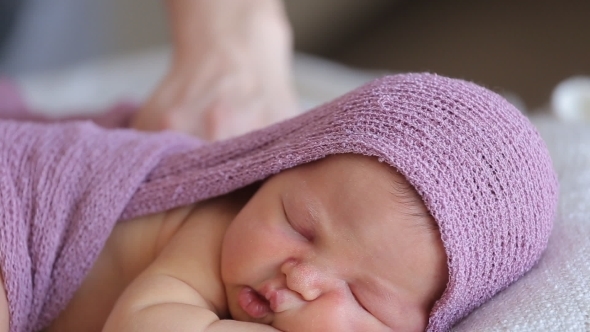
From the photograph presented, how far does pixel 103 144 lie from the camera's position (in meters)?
0.92

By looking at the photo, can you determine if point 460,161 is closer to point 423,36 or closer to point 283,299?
point 283,299

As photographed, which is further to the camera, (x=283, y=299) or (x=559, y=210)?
(x=559, y=210)

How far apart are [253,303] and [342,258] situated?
121 millimetres

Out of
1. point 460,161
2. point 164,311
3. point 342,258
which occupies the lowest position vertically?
point 164,311

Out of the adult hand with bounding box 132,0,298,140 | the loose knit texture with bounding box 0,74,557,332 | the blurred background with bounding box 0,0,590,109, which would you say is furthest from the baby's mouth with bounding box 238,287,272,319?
the blurred background with bounding box 0,0,590,109

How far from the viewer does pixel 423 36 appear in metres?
2.70

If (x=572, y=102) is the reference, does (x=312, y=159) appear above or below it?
below

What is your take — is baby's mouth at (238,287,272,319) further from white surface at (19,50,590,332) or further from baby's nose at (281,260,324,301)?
white surface at (19,50,590,332)

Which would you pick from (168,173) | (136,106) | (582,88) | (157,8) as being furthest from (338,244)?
(157,8)

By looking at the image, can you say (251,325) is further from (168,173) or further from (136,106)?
(136,106)

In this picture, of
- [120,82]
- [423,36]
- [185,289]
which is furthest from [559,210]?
[423,36]

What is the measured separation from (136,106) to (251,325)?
0.68m

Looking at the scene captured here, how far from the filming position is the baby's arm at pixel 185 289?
734 millimetres

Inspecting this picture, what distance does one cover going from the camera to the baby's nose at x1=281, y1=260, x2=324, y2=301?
2.43ft
